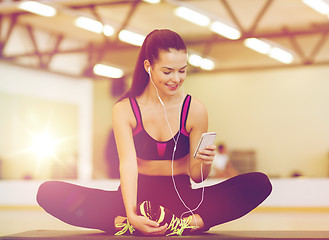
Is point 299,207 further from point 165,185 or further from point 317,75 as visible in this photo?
point 317,75

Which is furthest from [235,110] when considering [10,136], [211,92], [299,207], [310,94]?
[299,207]

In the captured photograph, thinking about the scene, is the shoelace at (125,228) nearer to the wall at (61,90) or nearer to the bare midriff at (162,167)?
the bare midriff at (162,167)

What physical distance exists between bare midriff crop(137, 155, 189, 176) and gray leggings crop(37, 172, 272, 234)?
2 centimetres

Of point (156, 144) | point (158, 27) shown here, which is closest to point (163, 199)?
point (156, 144)

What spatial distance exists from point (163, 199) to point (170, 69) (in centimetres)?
63

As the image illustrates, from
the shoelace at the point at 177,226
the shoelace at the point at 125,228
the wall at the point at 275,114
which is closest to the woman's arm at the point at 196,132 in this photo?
the shoelace at the point at 177,226

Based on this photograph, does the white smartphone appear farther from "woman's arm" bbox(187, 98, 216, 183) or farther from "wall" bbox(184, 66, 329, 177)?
"wall" bbox(184, 66, 329, 177)

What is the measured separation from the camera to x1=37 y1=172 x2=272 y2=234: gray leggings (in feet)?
8.27

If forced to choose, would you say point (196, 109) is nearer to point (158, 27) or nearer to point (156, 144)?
point (156, 144)

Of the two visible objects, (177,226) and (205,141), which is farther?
(177,226)

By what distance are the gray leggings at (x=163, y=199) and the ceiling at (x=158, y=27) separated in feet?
15.9

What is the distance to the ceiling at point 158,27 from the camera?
8086 millimetres

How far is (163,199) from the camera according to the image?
2541 mm

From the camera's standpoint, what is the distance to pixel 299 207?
577 cm
